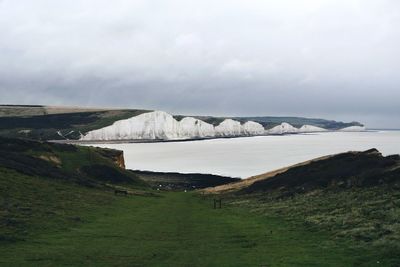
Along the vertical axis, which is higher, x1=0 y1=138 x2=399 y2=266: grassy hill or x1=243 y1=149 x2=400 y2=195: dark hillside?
x1=243 y1=149 x2=400 y2=195: dark hillside

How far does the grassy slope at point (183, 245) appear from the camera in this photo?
70.3 feet

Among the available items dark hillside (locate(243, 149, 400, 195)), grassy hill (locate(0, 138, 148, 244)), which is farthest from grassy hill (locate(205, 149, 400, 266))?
grassy hill (locate(0, 138, 148, 244))

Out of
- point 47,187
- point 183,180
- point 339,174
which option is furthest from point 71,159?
point 339,174

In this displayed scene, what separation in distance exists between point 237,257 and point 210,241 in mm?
5297

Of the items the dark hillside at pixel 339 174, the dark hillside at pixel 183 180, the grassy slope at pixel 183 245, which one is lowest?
the dark hillside at pixel 183 180

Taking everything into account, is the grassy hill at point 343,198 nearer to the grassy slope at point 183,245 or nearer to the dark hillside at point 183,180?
the grassy slope at point 183,245

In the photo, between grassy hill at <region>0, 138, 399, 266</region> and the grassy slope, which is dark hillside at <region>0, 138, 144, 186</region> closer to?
grassy hill at <region>0, 138, 399, 266</region>

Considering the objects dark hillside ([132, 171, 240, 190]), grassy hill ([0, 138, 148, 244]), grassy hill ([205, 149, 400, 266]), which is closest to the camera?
grassy hill ([205, 149, 400, 266])

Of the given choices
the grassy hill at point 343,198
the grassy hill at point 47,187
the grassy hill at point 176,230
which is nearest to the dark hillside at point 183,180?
the grassy hill at point 47,187

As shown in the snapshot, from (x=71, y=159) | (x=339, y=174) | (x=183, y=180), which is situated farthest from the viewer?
(x=183, y=180)

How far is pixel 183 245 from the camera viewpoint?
26.4m

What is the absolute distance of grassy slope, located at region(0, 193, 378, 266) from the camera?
2142cm

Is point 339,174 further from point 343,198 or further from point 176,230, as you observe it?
point 176,230

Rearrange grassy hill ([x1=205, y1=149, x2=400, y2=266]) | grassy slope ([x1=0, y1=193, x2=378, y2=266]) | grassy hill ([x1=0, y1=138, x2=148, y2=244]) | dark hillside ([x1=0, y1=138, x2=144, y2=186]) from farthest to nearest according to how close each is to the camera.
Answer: dark hillside ([x1=0, y1=138, x2=144, y2=186]) → grassy hill ([x1=0, y1=138, x2=148, y2=244]) → grassy hill ([x1=205, y1=149, x2=400, y2=266]) → grassy slope ([x1=0, y1=193, x2=378, y2=266])
